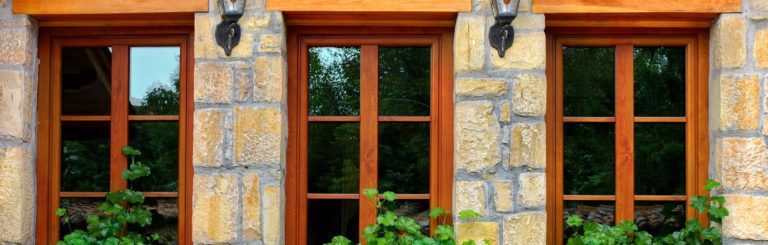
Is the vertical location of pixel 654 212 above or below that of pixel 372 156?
below

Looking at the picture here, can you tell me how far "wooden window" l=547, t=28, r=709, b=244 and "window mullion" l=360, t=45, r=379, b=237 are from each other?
95 centimetres

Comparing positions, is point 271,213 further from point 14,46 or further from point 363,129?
point 14,46

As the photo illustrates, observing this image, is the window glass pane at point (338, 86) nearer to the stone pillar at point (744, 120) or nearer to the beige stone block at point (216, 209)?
the beige stone block at point (216, 209)

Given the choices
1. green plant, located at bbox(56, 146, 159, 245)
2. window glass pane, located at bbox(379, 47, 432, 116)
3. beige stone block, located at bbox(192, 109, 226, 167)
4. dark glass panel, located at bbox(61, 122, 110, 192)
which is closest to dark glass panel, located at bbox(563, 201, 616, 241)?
window glass pane, located at bbox(379, 47, 432, 116)

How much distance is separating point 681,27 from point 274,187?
7.70 ft

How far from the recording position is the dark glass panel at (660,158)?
13.8 ft

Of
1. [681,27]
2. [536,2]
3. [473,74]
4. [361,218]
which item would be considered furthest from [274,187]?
[681,27]

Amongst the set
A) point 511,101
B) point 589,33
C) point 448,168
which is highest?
point 589,33

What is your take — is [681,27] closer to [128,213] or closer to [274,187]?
[274,187]

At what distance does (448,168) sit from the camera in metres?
4.15

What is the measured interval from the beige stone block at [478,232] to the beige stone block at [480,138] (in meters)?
0.28

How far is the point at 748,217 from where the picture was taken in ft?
12.9

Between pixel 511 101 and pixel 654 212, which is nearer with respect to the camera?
pixel 511 101

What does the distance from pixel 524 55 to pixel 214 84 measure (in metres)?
1.60
